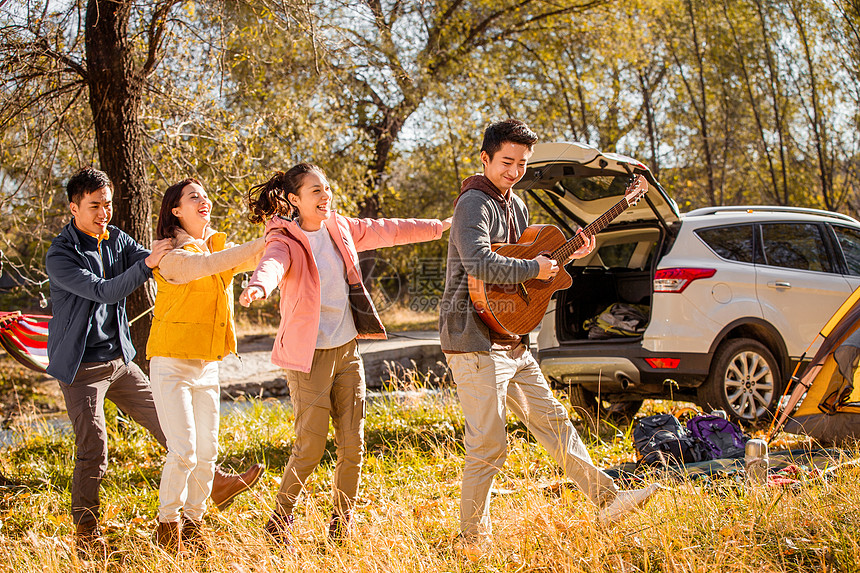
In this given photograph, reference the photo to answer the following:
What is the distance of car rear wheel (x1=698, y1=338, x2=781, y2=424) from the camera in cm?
568

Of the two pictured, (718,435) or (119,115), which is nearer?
(718,435)

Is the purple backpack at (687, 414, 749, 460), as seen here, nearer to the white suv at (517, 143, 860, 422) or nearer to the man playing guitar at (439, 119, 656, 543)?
the white suv at (517, 143, 860, 422)

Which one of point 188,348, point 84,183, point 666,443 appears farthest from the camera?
point 666,443

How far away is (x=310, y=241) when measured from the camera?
3.58 metres

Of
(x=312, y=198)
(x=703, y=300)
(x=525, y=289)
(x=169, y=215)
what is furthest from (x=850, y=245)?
(x=169, y=215)

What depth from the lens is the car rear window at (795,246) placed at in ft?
19.8

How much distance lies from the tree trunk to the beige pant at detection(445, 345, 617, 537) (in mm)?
4013

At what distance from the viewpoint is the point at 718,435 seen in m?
4.92

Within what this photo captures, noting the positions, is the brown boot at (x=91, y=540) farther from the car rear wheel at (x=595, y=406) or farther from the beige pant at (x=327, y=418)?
the car rear wheel at (x=595, y=406)

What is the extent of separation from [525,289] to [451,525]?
1.21 m

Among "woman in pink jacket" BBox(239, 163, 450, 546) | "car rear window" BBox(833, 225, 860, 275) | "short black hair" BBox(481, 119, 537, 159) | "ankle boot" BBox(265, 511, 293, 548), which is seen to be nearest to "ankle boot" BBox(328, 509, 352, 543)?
"woman in pink jacket" BBox(239, 163, 450, 546)

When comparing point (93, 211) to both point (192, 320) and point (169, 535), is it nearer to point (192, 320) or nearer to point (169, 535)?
point (192, 320)

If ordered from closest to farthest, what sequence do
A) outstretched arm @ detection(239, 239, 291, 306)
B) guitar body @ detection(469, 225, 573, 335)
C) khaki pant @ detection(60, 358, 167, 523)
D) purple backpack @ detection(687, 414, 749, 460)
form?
outstretched arm @ detection(239, 239, 291, 306)
guitar body @ detection(469, 225, 573, 335)
khaki pant @ detection(60, 358, 167, 523)
purple backpack @ detection(687, 414, 749, 460)

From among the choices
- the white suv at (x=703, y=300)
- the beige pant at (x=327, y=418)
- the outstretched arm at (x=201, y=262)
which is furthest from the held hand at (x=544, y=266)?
the white suv at (x=703, y=300)
